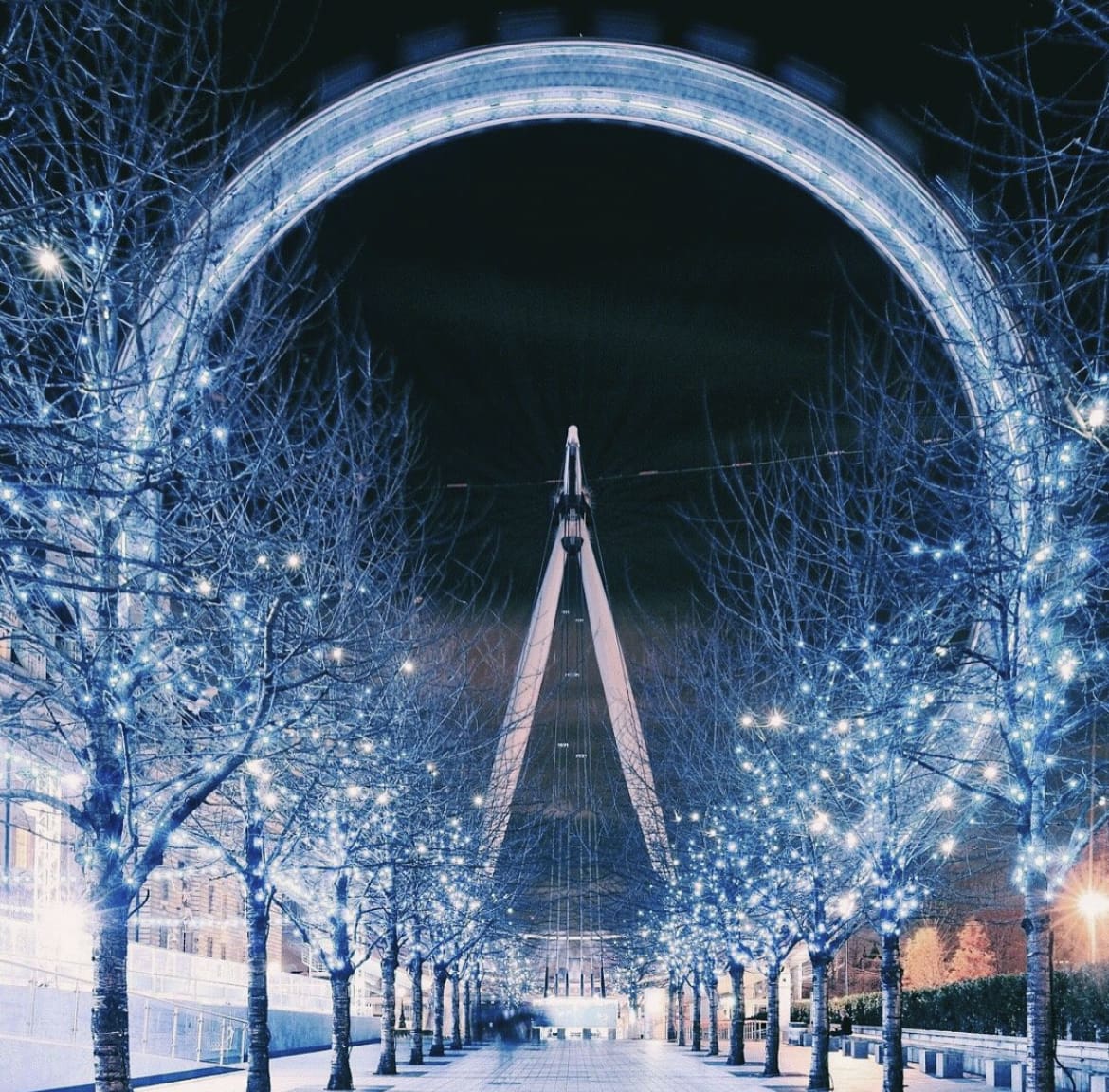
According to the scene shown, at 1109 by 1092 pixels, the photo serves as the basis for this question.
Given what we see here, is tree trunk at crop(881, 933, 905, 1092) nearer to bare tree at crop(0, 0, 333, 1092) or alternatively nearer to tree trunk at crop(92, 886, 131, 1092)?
bare tree at crop(0, 0, 333, 1092)

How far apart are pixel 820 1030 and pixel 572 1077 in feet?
31.4

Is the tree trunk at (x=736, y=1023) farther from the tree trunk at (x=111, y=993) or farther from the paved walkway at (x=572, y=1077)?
the tree trunk at (x=111, y=993)

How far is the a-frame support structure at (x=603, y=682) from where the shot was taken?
43.8 metres

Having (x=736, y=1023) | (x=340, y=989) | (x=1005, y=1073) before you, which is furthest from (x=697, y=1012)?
(x=340, y=989)

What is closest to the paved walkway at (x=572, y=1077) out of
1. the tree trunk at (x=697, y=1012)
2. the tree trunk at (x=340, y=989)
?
the tree trunk at (x=340, y=989)

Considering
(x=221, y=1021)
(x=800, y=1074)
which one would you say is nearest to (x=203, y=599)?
(x=221, y=1021)

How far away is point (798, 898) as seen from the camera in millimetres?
30188

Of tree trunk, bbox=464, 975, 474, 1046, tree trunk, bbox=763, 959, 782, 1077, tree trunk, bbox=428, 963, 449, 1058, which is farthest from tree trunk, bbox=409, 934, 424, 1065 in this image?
tree trunk, bbox=464, 975, 474, 1046

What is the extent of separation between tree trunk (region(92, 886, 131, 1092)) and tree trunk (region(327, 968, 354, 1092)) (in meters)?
12.3

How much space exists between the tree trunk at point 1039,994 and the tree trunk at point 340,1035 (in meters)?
12.9

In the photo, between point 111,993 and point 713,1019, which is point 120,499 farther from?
point 713,1019

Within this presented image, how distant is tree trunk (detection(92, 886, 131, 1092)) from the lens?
1269 centimetres

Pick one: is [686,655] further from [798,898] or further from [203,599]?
[203,599]

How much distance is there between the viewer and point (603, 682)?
184 ft
